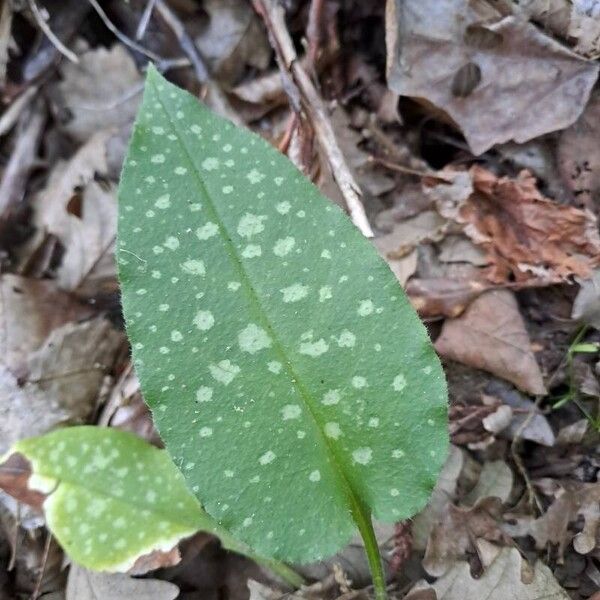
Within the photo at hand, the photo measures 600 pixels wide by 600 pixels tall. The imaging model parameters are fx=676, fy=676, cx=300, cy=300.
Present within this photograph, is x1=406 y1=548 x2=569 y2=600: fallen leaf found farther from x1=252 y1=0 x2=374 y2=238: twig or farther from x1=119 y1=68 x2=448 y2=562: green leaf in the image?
x1=252 y1=0 x2=374 y2=238: twig

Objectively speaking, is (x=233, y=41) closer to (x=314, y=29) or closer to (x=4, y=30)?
(x=314, y=29)

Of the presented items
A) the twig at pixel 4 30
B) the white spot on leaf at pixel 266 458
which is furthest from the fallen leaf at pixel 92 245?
the white spot on leaf at pixel 266 458

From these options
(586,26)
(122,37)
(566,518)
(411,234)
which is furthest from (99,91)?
(566,518)

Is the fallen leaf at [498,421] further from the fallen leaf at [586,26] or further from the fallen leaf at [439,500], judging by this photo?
the fallen leaf at [586,26]

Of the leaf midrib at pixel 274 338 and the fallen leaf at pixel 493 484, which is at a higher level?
the leaf midrib at pixel 274 338

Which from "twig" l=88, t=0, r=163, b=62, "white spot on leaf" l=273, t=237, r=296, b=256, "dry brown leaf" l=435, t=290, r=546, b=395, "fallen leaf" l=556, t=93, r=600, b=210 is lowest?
"dry brown leaf" l=435, t=290, r=546, b=395

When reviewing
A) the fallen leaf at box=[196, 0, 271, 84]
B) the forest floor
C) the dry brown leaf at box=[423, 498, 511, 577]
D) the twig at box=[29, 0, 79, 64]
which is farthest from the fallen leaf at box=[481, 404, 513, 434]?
the twig at box=[29, 0, 79, 64]

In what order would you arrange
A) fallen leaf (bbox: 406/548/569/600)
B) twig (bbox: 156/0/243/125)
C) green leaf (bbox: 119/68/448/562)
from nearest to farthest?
green leaf (bbox: 119/68/448/562) → fallen leaf (bbox: 406/548/569/600) → twig (bbox: 156/0/243/125)

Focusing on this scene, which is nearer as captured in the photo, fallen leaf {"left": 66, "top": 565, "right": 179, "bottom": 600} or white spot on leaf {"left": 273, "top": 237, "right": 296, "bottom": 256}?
white spot on leaf {"left": 273, "top": 237, "right": 296, "bottom": 256}
